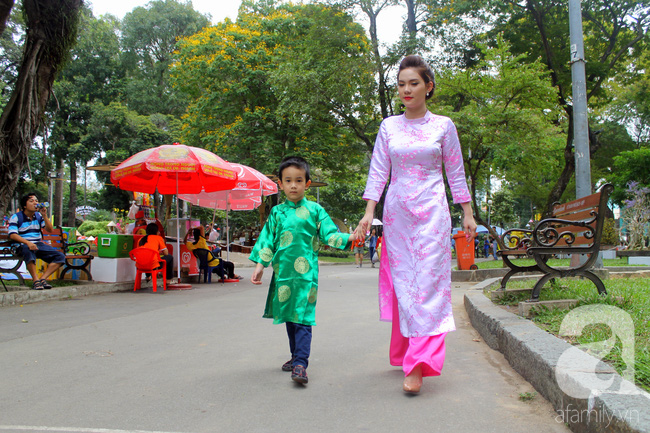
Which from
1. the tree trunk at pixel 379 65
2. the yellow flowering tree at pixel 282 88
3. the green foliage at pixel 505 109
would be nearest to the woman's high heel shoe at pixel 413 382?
the green foliage at pixel 505 109

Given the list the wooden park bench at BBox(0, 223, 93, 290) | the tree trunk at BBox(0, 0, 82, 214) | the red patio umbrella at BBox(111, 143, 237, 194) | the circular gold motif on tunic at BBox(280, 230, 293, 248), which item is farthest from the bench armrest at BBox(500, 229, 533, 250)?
the tree trunk at BBox(0, 0, 82, 214)

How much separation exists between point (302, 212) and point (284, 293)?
1.87 ft

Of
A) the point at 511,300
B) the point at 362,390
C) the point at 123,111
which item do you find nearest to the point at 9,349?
the point at 362,390

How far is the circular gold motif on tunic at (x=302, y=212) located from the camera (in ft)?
11.7

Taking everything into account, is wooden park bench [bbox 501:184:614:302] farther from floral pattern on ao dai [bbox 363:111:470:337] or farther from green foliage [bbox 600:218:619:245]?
green foliage [bbox 600:218:619:245]

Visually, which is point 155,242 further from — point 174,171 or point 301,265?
point 301,265

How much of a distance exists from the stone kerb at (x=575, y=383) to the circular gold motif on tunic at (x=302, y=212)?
1647mm

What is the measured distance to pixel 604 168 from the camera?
1113 inches

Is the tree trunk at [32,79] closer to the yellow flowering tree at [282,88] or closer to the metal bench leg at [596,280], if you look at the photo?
the metal bench leg at [596,280]

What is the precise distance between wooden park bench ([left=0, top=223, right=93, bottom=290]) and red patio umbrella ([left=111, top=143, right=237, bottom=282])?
57.6 inches

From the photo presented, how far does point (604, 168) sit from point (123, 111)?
91.6 ft

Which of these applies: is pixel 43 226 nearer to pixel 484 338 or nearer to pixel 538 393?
pixel 484 338

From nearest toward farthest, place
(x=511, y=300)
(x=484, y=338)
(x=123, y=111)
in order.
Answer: (x=484, y=338) < (x=511, y=300) < (x=123, y=111)

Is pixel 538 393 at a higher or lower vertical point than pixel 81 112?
lower
